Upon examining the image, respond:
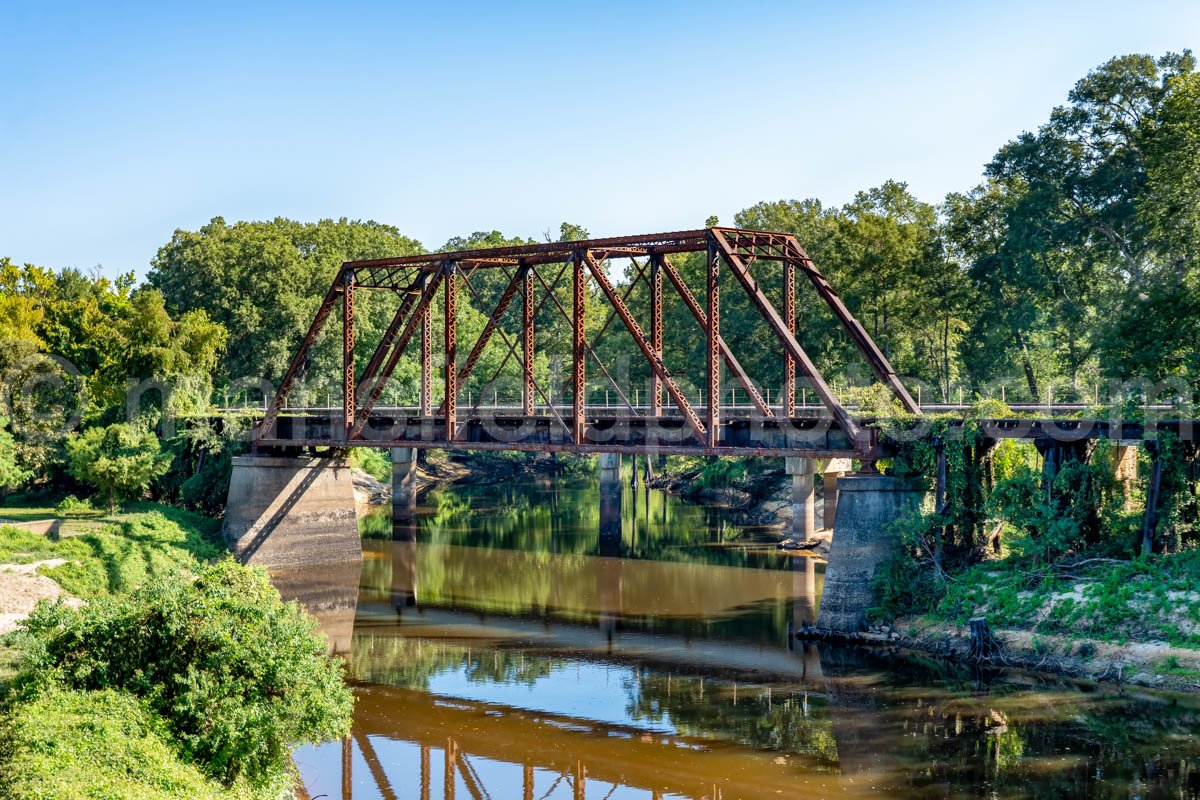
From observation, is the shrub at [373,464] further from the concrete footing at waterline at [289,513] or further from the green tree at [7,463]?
the green tree at [7,463]

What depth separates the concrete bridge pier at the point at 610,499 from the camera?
5275 centimetres

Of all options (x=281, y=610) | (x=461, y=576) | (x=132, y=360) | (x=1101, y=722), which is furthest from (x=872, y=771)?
(x=132, y=360)

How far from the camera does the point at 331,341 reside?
2950 inches

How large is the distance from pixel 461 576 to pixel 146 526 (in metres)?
12.6

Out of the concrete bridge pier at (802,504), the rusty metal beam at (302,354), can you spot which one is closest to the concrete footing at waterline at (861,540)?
the concrete bridge pier at (802,504)

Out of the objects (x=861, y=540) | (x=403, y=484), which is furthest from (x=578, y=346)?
(x=403, y=484)

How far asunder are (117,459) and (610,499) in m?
21.4

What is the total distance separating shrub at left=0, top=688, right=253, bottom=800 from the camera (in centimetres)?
1633

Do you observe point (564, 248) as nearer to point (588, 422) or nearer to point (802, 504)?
point (588, 422)

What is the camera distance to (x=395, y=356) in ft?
147

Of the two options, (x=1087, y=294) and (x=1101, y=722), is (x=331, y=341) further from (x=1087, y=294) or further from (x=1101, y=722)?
(x=1101, y=722)

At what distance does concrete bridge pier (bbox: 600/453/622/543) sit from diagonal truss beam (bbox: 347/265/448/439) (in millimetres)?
12044

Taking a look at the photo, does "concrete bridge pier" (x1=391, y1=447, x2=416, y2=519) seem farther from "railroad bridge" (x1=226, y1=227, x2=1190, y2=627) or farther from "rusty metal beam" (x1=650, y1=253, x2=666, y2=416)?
"rusty metal beam" (x1=650, y1=253, x2=666, y2=416)

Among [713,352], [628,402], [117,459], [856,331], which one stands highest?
[856,331]
